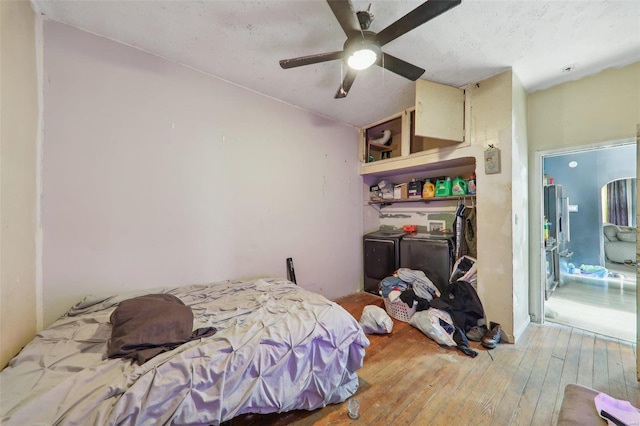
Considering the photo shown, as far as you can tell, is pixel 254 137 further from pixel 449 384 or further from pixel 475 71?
pixel 449 384

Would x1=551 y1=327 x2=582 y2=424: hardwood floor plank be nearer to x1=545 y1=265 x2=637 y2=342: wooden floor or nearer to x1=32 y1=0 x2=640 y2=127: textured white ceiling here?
x1=545 y1=265 x2=637 y2=342: wooden floor

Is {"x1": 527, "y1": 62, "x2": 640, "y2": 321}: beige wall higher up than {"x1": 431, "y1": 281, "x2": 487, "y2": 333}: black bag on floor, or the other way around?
{"x1": 527, "y1": 62, "x2": 640, "y2": 321}: beige wall

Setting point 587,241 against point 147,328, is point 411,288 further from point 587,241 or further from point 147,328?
point 587,241

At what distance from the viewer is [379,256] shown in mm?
3324

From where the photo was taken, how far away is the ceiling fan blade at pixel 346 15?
1211mm

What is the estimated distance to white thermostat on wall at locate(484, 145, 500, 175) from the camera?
2.18m

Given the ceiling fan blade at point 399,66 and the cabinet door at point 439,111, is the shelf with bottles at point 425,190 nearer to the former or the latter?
the cabinet door at point 439,111

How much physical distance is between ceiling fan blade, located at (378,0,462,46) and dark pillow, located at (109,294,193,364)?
2116 mm

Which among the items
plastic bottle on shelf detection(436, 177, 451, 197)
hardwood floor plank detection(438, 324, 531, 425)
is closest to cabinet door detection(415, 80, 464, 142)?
plastic bottle on shelf detection(436, 177, 451, 197)

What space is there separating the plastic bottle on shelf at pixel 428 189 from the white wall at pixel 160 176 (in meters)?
1.48

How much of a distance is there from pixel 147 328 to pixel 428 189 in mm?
3114

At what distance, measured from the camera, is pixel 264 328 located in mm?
1291

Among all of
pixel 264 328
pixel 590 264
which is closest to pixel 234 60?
pixel 264 328

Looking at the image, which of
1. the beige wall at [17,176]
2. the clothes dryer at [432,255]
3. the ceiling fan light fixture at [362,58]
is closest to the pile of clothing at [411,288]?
the clothes dryer at [432,255]
